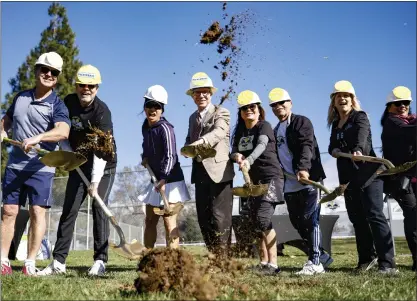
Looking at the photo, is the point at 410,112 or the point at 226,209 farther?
the point at 410,112

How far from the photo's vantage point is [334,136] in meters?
6.16

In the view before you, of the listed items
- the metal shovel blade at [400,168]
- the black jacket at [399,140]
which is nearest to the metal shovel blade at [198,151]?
the metal shovel blade at [400,168]

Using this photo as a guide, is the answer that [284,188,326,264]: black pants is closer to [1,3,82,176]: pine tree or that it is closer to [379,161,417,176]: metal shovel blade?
[379,161,417,176]: metal shovel blade

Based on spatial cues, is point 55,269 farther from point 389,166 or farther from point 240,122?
point 389,166

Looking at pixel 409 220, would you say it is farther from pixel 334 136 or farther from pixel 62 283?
pixel 62 283

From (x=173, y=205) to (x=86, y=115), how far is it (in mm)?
→ 1389

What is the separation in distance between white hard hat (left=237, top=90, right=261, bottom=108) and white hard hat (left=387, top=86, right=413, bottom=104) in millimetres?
1576

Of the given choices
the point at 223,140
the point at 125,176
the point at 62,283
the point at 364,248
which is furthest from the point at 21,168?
A: the point at 125,176

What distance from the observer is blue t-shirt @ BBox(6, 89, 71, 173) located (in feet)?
17.7

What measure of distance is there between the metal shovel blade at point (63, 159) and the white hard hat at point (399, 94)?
3601 mm

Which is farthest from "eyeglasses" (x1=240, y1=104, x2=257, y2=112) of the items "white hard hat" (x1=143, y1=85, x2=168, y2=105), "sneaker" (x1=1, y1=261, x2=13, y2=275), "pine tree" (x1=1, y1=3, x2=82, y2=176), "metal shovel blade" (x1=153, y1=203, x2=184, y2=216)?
"pine tree" (x1=1, y1=3, x2=82, y2=176)

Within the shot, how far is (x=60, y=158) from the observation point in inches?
196

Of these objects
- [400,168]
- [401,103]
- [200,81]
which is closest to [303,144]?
[400,168]

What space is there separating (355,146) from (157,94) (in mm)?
2327
